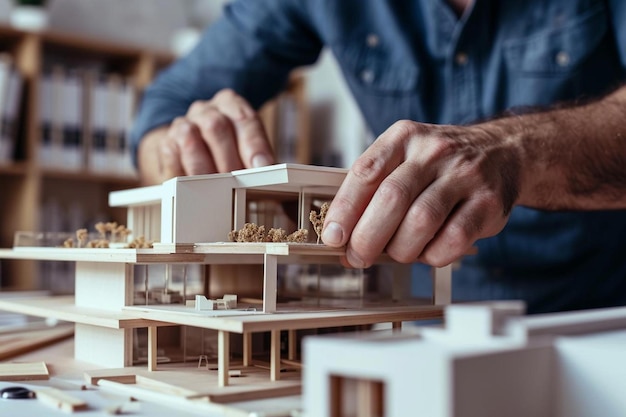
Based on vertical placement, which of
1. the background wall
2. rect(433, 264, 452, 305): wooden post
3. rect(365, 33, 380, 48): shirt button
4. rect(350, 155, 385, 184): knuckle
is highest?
the background wall

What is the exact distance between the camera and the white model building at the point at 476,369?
2.24 feet

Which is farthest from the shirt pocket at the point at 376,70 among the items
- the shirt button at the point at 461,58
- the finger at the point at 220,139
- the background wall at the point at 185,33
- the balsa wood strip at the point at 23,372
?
the background wall at the point at 185,33

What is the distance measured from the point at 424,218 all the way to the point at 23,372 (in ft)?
2.26

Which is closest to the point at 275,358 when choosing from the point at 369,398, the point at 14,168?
the point at 369,398

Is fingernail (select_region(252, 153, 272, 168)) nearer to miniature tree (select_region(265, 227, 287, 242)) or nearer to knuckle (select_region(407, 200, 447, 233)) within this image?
miniature tree (select_region(265, 227, 287, 242))

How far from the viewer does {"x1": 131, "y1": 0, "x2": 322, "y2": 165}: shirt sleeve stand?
2359 mm

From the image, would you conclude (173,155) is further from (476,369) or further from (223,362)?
(476,369)

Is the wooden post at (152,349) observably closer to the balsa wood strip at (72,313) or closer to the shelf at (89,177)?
the balsa wood strip at (72,313)

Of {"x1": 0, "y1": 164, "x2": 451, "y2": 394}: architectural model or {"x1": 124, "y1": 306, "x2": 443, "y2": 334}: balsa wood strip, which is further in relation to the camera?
{"x1": 0, "y1": 164, "x2": 451, "y2": 394}: architectural model

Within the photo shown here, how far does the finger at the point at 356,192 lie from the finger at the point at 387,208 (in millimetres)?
14

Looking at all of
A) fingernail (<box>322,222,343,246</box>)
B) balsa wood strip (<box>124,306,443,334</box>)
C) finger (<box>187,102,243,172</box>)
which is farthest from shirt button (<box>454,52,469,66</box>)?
fingernail (<box>322,222,343,246</box>)

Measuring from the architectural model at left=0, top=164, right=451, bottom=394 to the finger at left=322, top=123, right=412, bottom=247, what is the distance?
0.04 m

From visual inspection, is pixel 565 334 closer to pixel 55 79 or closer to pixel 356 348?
pixel 356 348

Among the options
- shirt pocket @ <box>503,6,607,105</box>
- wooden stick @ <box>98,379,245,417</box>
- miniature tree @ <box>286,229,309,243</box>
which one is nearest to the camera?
wooden stick @ <box>98,379,245,417</box>
